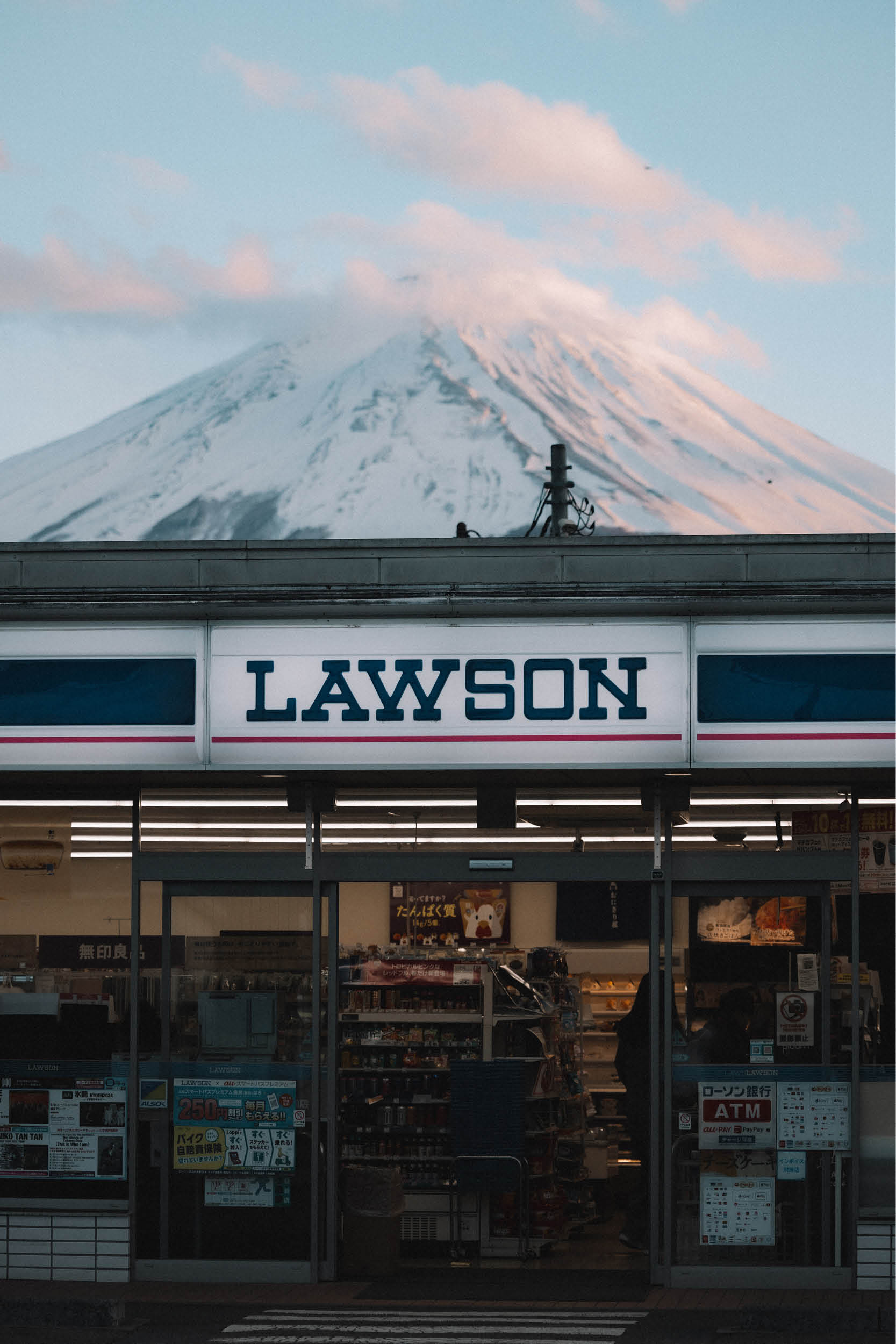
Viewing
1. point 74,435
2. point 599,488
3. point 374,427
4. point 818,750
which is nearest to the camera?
point 818,750

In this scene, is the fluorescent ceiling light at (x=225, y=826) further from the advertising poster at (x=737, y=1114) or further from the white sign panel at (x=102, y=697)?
the advertising poster at (x=737, y=1114)

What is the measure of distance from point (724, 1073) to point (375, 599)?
3.71 m

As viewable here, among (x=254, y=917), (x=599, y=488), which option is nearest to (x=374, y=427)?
(x=599, y=488)

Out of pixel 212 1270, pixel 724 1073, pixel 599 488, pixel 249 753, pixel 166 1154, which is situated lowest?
pixel 212 1270

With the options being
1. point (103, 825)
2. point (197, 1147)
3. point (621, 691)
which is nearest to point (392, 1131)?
point (197, 1147)

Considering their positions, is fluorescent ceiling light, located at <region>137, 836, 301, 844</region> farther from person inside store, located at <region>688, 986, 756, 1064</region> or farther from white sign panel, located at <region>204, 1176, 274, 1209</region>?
person inside store, located at <region>688, 986, 756, 1064</region>

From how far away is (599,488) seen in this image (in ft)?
330

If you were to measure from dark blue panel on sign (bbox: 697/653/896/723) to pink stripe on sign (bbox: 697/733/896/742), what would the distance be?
0.24 ft

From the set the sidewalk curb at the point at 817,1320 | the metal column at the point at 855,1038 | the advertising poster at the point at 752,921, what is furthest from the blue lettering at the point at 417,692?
the sidewalk curb at the point at 817,1320

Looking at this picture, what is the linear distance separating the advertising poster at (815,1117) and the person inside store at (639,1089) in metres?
0.81

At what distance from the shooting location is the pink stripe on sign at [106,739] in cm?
816

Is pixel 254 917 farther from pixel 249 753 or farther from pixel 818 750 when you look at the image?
pixel 818 750

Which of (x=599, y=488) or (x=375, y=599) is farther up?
(x=599, y=488)

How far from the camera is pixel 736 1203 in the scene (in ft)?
28.1
